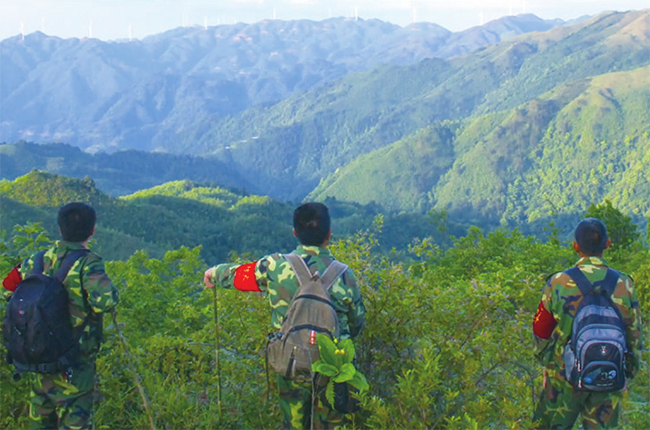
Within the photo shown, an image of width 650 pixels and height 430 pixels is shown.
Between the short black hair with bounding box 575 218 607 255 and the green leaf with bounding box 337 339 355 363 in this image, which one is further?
the short black hair with bounding box 575 218 607 255

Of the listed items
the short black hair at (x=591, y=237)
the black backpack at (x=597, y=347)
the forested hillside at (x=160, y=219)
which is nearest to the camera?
the black backpack at (x=597, y=347)

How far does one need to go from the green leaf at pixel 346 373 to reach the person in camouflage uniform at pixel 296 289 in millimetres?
889

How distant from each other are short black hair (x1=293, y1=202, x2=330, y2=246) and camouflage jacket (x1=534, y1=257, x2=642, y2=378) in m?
1.82

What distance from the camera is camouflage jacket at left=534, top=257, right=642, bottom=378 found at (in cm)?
483

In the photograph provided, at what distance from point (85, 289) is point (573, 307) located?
3714 millimetres

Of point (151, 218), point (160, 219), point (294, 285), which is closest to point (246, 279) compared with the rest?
point (294, 285)

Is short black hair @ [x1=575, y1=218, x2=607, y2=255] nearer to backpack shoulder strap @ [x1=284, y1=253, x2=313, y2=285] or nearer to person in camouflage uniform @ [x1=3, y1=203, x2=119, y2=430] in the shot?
backpack shoulder strap @ [x1=284, y1=253, x2=313, y2=285]

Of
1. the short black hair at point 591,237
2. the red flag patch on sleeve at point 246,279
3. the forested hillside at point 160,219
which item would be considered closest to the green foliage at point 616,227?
the short black hair at point 591,237

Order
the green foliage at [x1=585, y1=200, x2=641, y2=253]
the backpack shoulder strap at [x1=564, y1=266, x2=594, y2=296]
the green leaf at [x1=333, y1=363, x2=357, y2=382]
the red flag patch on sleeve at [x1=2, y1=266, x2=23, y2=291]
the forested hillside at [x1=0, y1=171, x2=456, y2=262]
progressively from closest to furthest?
the green leaf at [x1=333, y1=363, x2=357, y2=382] < the backpack shoulder strap at [x1=564, y1=266, x2=594, y2=296] < the red flag patch on sleeve at [x1=2, y1=266, x2=23, y2=291] < the green foliage at [x1=585, y1=200, x2=641, y2=253] < the forested hillside at [x1=0, y1=171, x2=456, y2=262]

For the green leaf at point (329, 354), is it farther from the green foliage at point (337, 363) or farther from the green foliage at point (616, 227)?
the green foliage at point (616, 227)

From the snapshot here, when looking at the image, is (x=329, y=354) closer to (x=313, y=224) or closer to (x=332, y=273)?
(x=332, y=273)

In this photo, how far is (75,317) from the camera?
195 inches

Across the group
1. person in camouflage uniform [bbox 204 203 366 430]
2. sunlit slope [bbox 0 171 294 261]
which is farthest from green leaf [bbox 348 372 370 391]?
sunlit slope [bbox 0 171 294 261]

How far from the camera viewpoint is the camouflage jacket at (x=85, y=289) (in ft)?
15.9
